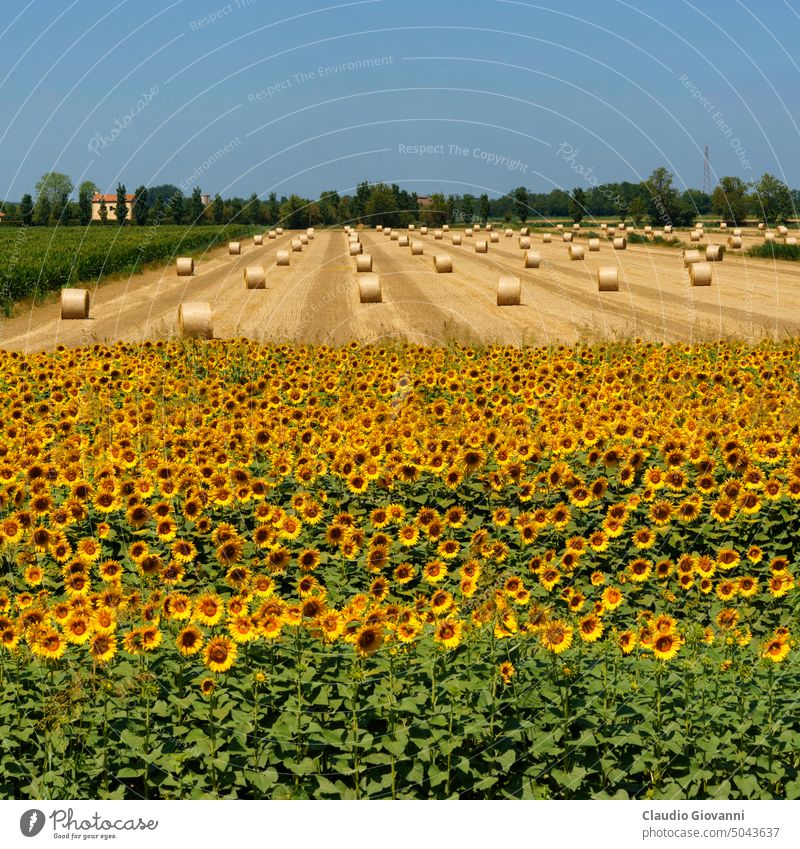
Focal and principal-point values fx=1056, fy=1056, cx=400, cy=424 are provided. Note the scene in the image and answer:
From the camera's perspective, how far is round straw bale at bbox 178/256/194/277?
50031 millimetres

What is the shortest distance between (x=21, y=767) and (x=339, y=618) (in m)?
2.18

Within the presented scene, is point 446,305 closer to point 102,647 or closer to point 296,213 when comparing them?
point 102,647

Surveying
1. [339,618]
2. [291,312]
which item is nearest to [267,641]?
[339,618]

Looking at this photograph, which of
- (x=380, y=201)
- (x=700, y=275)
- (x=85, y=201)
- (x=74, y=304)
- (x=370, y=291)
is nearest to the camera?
(x=74, y=304)

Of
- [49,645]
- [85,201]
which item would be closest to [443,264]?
[49,645]

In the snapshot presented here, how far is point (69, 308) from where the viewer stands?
111 feet

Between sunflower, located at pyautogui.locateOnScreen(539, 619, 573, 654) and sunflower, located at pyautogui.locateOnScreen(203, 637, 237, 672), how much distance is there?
2021mm

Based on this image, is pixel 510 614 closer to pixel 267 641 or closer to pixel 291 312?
pixel 267 641

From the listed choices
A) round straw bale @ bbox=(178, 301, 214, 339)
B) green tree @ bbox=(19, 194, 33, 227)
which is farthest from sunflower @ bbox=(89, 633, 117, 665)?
green tree @ bbox=(19, 194, 33, 227)

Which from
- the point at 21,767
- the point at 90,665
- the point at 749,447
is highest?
the point at 749,447

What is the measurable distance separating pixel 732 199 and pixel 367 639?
90854mm

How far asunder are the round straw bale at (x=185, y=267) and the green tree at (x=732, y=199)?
47345 millimetres

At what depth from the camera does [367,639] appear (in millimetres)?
6422

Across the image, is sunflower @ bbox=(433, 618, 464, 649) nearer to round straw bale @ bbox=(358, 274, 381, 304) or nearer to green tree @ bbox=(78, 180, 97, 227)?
round straw bale @ bbox=(358, 274, 381, 304)
